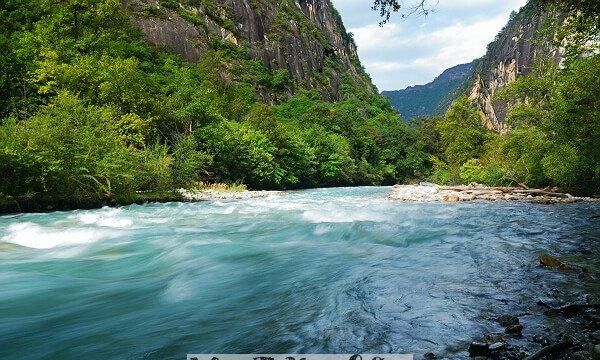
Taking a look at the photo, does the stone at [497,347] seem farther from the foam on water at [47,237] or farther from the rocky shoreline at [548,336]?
the foam on water at [47,237]

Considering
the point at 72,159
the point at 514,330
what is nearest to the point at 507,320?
the point at 514,330

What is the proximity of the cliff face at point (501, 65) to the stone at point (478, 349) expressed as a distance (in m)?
85.3

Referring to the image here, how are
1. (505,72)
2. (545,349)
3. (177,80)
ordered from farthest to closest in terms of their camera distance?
(505,72) < (177,80) < (545,349)

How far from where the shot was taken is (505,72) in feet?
311

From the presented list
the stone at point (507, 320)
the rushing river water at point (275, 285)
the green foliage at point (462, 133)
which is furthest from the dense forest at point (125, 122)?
the stone at point (507, 320)

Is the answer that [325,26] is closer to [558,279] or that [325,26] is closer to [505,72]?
[505,72]

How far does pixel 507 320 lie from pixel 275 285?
3.16 meters

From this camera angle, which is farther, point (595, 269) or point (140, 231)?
point (140, 231)

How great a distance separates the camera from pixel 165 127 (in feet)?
103

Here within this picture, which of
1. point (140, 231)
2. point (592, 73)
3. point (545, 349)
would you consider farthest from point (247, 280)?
point (592, 73)

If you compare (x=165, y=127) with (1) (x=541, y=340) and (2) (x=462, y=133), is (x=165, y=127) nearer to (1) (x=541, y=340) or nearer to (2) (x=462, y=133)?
(2) (x=462, y=133)

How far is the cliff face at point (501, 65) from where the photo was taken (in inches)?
3324

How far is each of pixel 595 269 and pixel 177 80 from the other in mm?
40345

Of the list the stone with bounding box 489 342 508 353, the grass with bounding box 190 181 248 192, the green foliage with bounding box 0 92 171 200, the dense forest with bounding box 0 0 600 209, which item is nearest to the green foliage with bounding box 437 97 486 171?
the dense forest with bounding box 0 0 600 209
